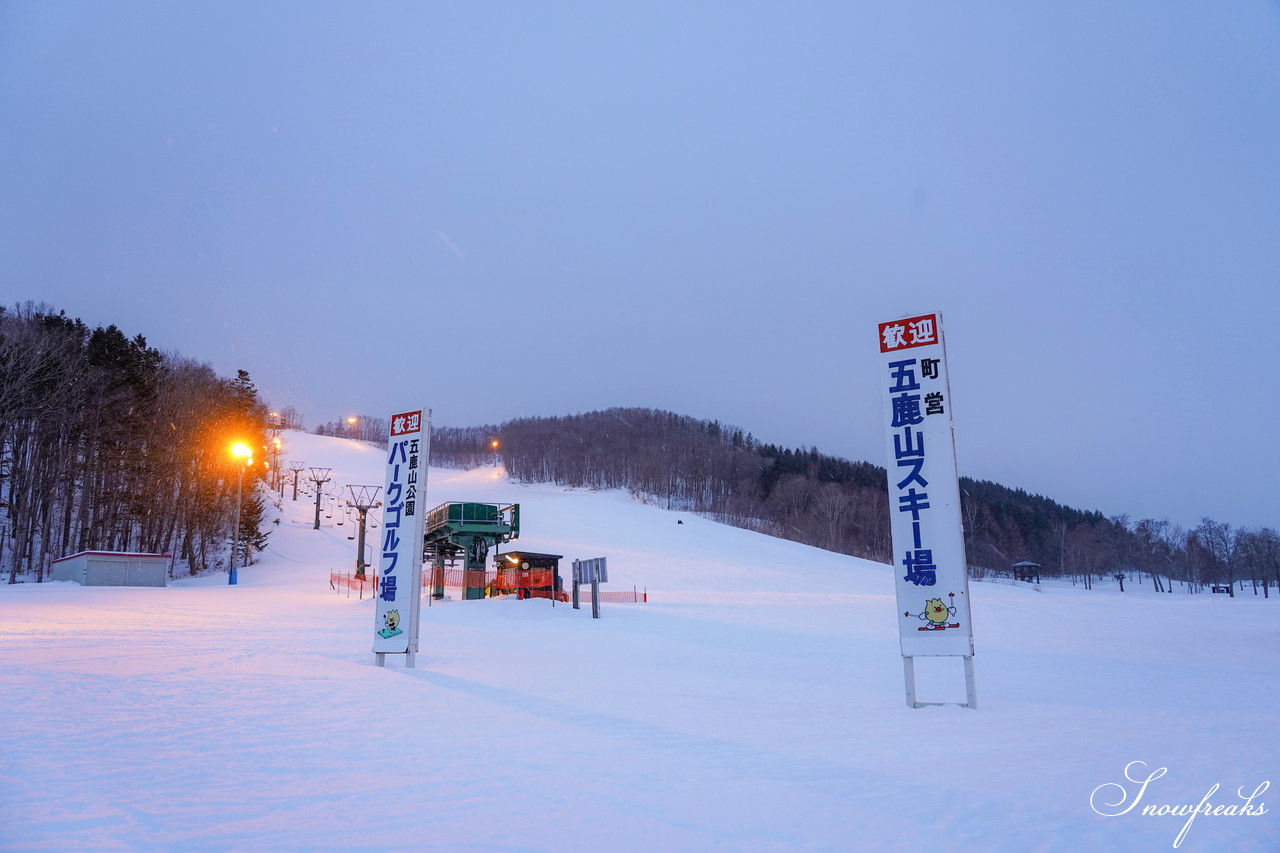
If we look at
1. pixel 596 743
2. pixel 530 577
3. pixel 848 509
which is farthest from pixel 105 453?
pixel 848 509

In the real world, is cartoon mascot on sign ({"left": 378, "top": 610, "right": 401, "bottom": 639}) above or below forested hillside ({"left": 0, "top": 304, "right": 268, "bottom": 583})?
below

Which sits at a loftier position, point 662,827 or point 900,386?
point 900,386

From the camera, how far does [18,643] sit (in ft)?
42.5

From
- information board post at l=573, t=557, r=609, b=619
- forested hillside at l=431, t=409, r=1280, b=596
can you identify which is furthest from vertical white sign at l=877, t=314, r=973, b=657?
forested hillside at l=431, t=409, r=1280, b=596

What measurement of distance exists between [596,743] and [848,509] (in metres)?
97.5

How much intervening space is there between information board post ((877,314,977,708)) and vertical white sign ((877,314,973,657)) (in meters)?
0.01

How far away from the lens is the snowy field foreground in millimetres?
5043

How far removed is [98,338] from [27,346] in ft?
27.1

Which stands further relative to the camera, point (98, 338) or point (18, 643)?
point (98, 338)

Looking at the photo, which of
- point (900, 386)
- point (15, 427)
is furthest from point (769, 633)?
point (15, 427)

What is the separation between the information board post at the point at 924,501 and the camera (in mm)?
10602

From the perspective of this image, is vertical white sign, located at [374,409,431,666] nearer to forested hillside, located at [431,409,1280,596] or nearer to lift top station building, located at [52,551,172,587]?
lift top station building, located at [52,551,172,587]

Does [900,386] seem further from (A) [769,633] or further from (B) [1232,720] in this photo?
(A) [769,633]

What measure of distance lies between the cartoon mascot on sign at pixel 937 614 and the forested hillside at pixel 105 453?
36090 millimetres
